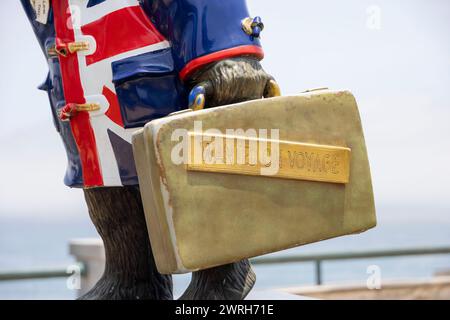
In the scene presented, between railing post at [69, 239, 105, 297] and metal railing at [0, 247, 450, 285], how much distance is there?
4 cm

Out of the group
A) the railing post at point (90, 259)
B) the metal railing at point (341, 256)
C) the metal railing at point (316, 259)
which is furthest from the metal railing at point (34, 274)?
the metal railing at point (341, 256)

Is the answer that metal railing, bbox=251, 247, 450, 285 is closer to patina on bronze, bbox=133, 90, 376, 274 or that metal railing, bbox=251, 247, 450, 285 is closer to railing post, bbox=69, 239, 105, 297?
railing post, bbox=69, 239, 105, 297

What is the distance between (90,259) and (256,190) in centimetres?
256

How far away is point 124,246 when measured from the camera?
192cm

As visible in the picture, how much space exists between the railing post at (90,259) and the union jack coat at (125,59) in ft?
7.11

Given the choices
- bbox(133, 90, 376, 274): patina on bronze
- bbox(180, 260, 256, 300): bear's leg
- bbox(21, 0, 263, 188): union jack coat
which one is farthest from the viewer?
bbox(180, 260, 256, 300): bear's leg

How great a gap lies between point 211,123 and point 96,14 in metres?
0.43

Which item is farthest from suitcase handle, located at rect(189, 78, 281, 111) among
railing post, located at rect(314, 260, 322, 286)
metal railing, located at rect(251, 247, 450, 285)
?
railing post, located at rect(314, 260, 322, 286)

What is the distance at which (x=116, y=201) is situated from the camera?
6.17 feet

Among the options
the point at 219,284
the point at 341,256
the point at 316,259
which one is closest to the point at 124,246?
the point at 219,284

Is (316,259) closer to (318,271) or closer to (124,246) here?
(318,271)

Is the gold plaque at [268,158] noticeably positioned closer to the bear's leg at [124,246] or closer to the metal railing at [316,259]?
the bear's leg at [124,246]

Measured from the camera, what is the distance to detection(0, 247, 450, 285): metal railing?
12.3 ft
